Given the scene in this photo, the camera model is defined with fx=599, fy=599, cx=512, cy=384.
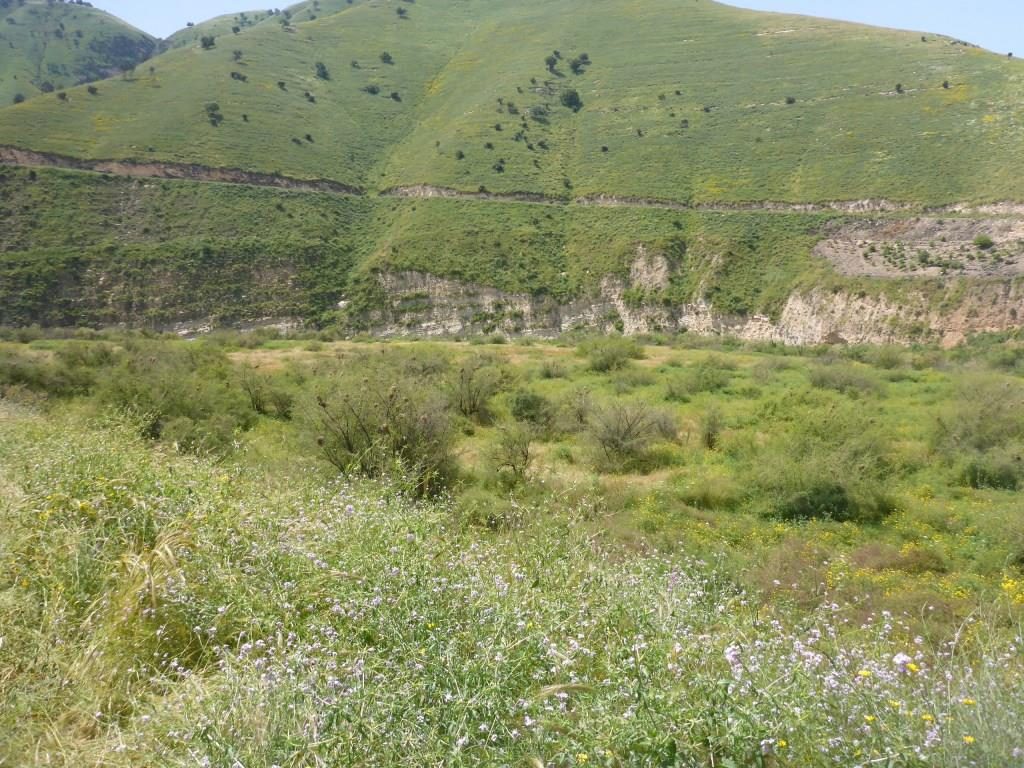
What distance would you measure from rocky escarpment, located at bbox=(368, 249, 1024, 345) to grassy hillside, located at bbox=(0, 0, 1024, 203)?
13.9m

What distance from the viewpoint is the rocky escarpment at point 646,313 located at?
4275cm

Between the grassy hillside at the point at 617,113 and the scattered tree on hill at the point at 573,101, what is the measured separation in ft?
3.10

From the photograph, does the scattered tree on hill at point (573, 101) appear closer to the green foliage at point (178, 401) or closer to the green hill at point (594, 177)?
the green hill at point (594, 177)

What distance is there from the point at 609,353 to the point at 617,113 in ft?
197

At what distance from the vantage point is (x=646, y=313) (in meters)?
51.3

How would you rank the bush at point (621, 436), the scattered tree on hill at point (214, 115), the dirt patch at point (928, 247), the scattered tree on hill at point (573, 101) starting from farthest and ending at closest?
the scattered tree on hill at point (573, 101) < the scattered tree on hill at point (214, 115) < the dirt patch at point (928, 247) < the bush at point (621, 436)

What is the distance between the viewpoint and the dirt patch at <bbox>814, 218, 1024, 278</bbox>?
43.0m

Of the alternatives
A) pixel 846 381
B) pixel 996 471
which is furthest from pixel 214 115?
pixel 996 471

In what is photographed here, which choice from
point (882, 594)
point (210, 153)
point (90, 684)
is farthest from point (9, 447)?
point (210, 153)

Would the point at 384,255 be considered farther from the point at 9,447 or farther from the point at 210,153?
the point at 9,447

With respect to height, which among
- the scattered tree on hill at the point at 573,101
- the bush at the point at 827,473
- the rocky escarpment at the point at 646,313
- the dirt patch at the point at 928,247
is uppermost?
the scattered tree on hill at the point at 573,101

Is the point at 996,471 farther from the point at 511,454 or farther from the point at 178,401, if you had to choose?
the point at 178,401

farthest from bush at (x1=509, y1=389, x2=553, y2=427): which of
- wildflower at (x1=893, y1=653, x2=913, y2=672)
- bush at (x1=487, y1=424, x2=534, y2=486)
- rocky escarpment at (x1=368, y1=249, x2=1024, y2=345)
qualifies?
rocky escarpment at (x1=368, y1=249, x2=1024, y2=345)

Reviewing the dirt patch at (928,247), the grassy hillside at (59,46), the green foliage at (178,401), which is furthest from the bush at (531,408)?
the grassy hillside at (59,46)
